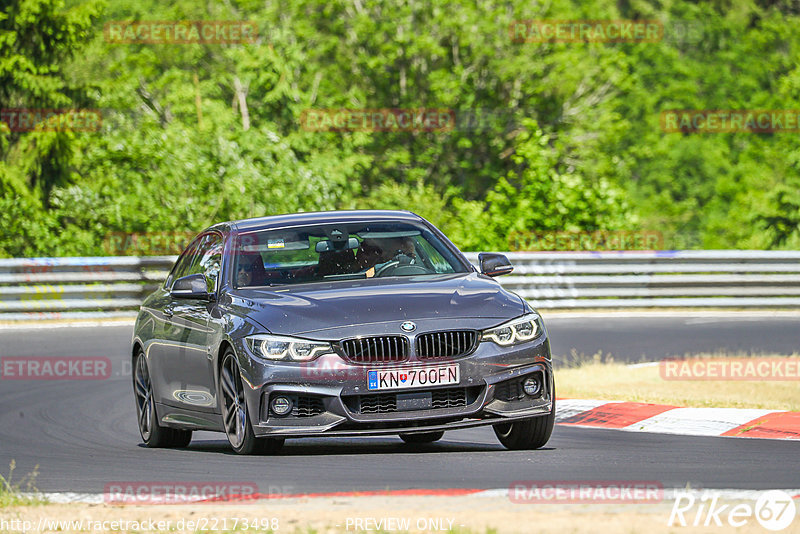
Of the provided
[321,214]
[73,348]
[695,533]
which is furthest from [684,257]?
[695,533]

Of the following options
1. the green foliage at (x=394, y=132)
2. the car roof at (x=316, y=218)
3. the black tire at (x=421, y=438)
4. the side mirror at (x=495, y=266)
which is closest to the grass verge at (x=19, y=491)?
the car roof at (x=316, y=218)

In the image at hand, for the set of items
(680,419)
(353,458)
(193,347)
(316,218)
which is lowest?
(680,419)

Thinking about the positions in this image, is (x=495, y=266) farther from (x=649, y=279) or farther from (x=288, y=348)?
(x=649, y=279)

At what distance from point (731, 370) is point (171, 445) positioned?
6578mm

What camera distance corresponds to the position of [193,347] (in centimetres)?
916

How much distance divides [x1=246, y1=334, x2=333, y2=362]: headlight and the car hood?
0.05 m

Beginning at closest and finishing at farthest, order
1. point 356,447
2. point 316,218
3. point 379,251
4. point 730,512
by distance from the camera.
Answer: point 730,512 → point 379,251 → point 356,447 → point 316,218

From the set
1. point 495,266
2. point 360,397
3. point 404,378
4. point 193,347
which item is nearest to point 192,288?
point 193,347

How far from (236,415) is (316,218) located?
5.42ft

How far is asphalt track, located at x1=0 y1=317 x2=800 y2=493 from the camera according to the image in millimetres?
7379

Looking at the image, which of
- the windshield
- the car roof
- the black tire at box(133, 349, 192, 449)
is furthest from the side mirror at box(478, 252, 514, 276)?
the black tire at box(133, 349, 192, 449)

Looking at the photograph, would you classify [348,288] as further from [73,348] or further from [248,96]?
[248,96]

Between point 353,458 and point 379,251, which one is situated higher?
point 379,251

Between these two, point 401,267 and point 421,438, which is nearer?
point 401,267
